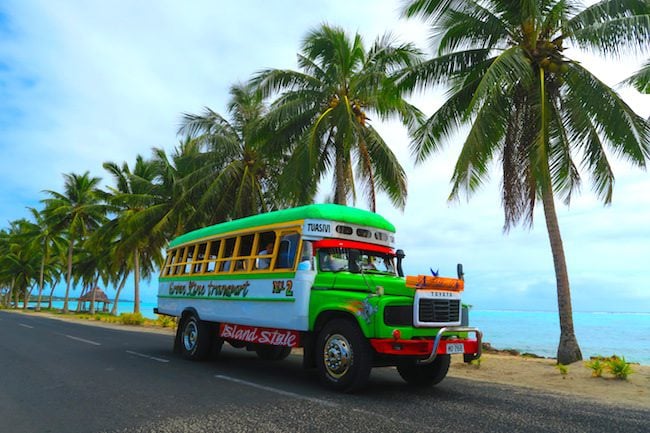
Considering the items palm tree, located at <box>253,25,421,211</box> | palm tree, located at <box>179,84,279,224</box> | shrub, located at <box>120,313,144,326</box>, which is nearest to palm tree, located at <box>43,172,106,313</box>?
shrub, located at <box>120,313,144,326</box>

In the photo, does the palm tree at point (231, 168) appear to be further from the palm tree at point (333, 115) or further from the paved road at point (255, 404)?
the paved road at point (255, 404)

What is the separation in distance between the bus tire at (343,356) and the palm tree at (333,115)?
416 inches

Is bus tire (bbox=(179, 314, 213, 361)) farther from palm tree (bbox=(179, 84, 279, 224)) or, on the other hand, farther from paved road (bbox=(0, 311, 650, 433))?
palm tree (bbox=(179, 84, 279, 224))

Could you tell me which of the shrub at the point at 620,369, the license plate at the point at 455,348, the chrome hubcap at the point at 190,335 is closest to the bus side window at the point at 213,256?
the chrome hubcap at the point at 190,335

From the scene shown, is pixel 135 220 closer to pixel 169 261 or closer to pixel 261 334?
pixel 169 261

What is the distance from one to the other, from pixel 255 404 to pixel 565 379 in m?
6.83

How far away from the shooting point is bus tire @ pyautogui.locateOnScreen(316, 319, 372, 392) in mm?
6824

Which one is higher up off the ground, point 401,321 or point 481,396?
point 401,321

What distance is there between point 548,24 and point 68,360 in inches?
554

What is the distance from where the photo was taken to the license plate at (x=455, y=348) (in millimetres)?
7016

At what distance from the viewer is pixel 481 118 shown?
12.4m

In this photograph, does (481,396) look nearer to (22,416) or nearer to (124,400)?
(124,400)

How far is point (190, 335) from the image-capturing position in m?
11.0

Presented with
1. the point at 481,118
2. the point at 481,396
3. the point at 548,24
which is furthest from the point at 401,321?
the point at 548,24
